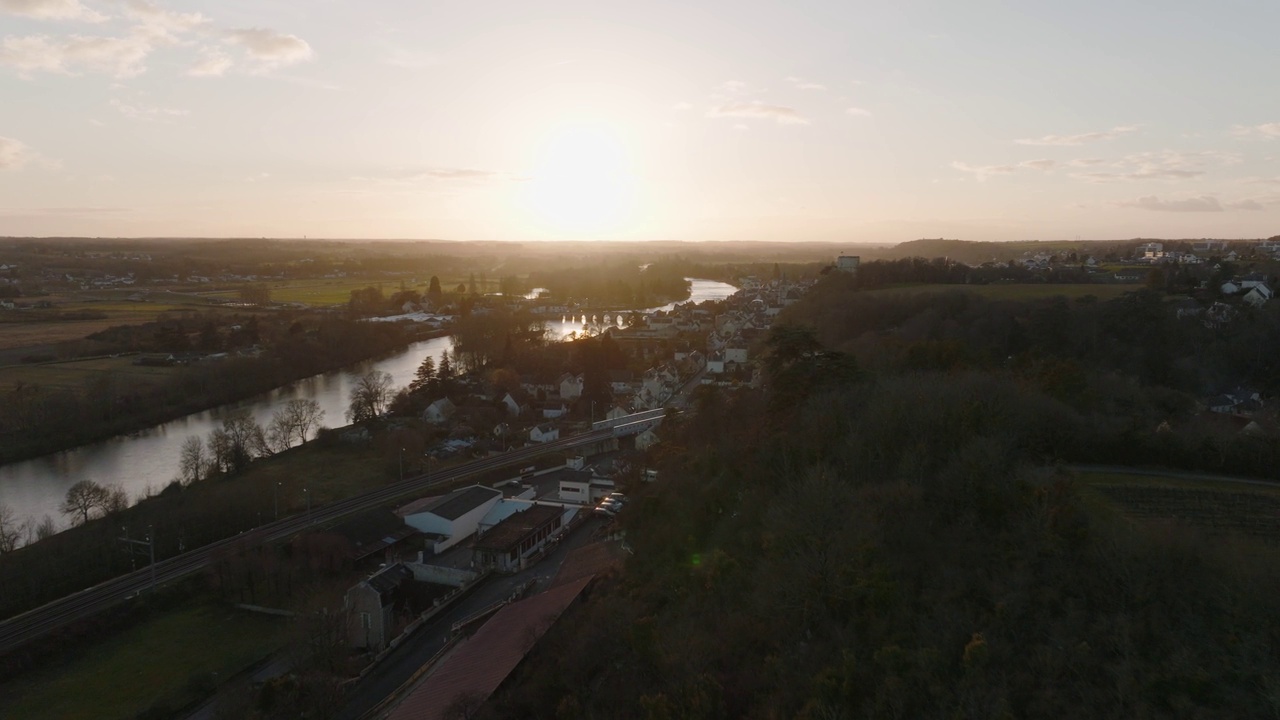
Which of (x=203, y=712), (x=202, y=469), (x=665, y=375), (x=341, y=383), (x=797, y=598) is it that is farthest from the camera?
(x=341, y=383)

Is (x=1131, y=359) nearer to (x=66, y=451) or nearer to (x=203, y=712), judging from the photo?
(x=203, y=712)

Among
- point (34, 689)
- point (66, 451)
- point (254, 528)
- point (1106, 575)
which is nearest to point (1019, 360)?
point (1106, 575)

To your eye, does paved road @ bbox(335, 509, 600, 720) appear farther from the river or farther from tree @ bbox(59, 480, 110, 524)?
the river

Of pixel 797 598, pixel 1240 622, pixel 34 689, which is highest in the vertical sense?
pixel 1240 622

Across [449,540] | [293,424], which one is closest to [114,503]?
[293,424]

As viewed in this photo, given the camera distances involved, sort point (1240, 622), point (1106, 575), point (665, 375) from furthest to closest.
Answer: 1. point (665, 375)
2. point (1106, 575)
3. point (1240, 622)

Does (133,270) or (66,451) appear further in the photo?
(133,270)
